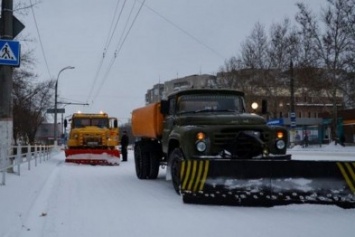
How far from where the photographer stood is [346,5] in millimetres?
46219

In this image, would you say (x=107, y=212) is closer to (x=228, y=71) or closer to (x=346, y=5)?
(x=346, y=5)

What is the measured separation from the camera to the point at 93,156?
23.5 meters

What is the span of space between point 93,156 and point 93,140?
51.6 inches

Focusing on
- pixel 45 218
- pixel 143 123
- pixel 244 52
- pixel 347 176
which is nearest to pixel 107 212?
pixel 45 218

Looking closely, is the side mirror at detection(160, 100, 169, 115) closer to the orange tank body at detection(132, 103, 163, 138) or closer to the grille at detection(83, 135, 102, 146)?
the orange tank body at detection(132, 103, 163, 138)

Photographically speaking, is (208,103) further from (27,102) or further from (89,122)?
(27,102)

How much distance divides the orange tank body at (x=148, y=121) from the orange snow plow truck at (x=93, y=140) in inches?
309

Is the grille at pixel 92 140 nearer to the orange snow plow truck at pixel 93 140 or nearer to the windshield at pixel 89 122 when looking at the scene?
the orange snow plow truck at pixel 93 140

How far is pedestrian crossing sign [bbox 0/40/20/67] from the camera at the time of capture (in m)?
12.7

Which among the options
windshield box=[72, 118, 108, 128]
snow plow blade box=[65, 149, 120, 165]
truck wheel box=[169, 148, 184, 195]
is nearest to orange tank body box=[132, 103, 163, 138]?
truck wheel box=[169, 148, 184, 195]

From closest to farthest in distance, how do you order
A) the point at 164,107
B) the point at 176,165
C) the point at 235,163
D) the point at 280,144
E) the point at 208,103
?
1. the point at 235,163
2. the point at 280,144
3. the point at 176,165
4. the point at 208,103
5. the point at 164,107

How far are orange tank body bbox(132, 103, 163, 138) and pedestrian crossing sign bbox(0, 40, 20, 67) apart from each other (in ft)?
12.1

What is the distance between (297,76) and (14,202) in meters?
44.8

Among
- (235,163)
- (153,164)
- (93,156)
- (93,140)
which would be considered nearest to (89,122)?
(93,140)
